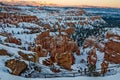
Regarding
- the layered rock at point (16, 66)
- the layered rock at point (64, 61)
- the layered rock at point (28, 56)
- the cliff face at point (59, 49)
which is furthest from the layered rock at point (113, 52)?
the layered rock at point (16, 66)

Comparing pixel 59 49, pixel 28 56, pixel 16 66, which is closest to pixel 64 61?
pixel 28 56

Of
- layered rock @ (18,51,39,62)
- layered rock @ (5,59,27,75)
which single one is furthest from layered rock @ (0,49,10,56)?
layered rock @ (5,59,27,75)

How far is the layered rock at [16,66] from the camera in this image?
2198 centimetres

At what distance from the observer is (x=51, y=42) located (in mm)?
45594

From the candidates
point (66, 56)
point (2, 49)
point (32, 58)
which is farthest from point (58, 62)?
point (2, 49)

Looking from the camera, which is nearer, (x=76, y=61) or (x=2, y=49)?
(x=2, y=49)

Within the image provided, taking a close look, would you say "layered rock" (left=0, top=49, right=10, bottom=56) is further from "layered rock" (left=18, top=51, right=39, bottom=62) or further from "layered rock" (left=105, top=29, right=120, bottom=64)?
"layered rock" (left=105, top=29, right=120, bottom=64)

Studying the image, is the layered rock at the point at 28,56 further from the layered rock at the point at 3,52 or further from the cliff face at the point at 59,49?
the cliff face at the point at 59,49

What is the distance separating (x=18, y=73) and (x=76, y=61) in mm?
18099

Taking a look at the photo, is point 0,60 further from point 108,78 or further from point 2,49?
point 108,78

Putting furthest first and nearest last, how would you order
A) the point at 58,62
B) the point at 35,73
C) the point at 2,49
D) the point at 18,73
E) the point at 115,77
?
the point at 58,62 → the point at 2,49 → the point at 35,73 → the point at 18,73 → the point at 115,77

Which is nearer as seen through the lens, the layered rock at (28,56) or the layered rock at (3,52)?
the layered rock at (3,52)

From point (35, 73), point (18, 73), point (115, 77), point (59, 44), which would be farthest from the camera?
point (59, 44)

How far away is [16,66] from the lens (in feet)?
75.2
